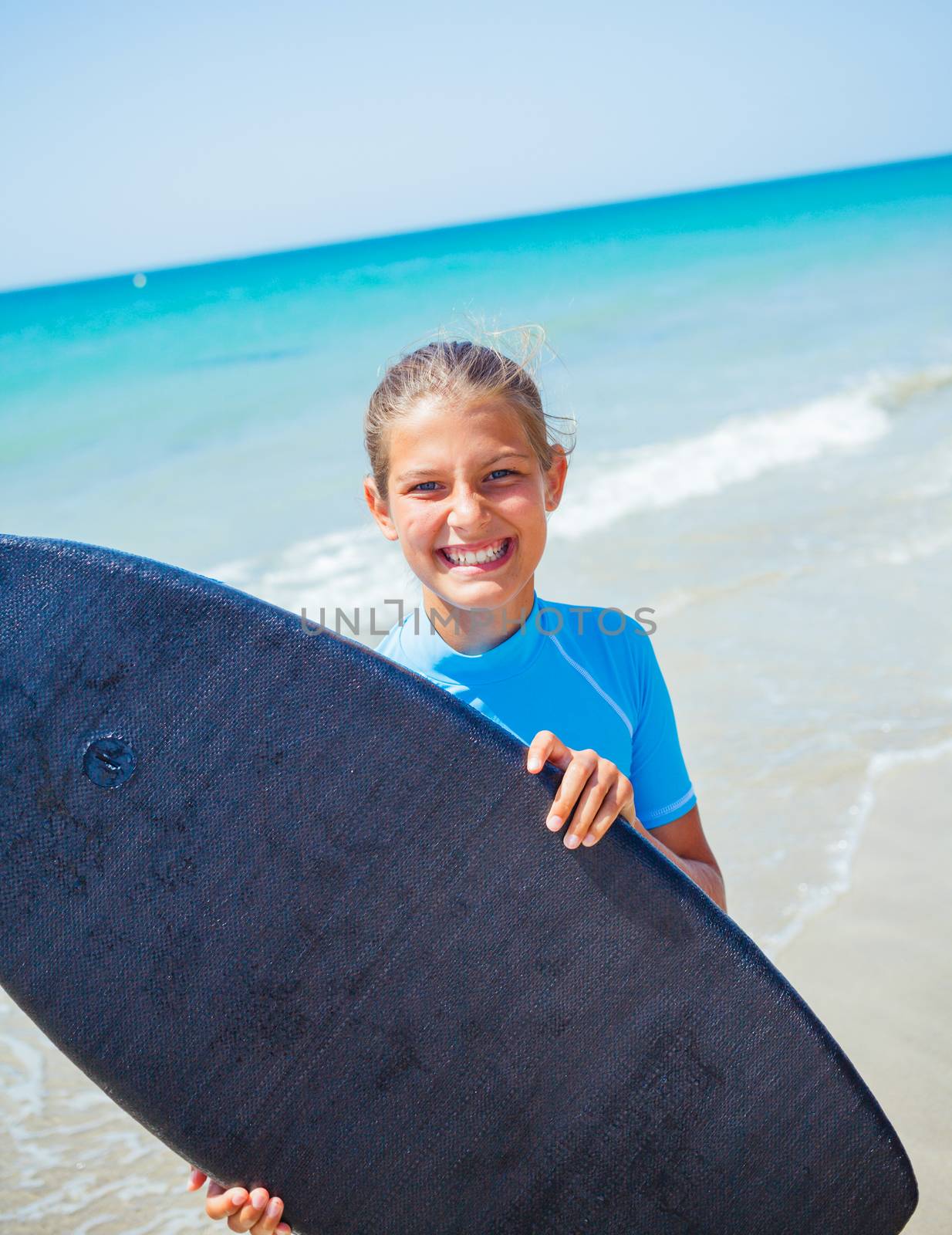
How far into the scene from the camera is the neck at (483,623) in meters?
1.59

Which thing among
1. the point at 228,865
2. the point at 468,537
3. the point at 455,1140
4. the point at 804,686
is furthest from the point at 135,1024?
the point at 804,686

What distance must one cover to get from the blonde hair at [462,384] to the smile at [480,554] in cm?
16

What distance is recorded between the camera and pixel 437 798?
1436 mm

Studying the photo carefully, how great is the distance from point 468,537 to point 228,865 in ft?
1.87

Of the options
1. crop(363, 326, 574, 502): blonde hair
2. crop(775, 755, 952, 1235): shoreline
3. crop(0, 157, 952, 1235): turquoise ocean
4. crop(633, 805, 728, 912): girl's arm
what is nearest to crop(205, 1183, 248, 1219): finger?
crop(633, 805, 728, 912): girl's arm

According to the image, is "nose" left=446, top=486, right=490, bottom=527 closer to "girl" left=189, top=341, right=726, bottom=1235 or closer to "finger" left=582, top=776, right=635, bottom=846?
"girl" left=189, top=341, right=726, bottom=1235

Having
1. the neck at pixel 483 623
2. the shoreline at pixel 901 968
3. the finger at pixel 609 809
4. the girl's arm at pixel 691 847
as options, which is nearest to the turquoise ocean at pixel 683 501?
the shoreline at pixel 901 968

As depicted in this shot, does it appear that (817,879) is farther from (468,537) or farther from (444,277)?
(444,277)

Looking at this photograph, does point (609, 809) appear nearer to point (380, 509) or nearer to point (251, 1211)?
point (380, 509)

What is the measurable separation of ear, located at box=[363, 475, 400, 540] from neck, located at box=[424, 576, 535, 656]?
0.16 m

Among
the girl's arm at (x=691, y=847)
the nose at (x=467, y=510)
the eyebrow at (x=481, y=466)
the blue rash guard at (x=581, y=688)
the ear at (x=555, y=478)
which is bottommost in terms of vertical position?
the girl's arm at (x=691, y=847)

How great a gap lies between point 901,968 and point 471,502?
184 centimetres

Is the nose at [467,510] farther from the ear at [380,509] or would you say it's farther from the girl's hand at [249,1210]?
the girl's hand at [249,1210]

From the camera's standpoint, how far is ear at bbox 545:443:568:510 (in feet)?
5.45
